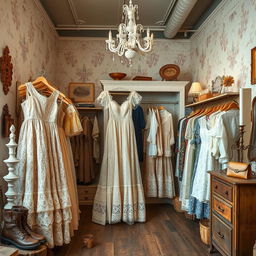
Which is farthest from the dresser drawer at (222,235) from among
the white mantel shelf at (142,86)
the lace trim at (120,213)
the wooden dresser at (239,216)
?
the white mantel shelf at (142,86)

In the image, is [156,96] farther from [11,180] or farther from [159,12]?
[11,180]

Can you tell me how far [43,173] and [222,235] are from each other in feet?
5.09

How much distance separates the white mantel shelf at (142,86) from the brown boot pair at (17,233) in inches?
102

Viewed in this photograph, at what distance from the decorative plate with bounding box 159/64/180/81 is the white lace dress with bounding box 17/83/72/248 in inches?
92.9

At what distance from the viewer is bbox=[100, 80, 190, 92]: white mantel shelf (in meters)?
4.43

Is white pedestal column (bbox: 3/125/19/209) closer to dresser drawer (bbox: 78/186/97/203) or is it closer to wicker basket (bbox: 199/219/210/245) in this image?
wicker basket (bbox: 199/219/210/245)

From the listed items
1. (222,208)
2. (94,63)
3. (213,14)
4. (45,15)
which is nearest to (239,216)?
(222,208)

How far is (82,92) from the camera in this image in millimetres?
4941

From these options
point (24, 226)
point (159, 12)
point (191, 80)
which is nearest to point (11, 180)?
point (24, 226)

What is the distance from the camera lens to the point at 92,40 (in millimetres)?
4996

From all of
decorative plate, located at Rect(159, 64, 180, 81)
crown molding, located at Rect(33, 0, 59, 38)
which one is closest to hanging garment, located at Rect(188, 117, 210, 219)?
decorative plate, located at Rect(159, 64, 180, 81)

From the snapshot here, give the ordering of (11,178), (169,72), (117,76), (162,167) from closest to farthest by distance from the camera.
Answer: (11,178) → (162,167) → (117,76) → (169,72)

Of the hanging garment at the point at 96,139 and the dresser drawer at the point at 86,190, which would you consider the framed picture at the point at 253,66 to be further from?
the dresser drawer at the point at 86,190

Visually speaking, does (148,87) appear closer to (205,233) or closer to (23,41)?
(23,41)
